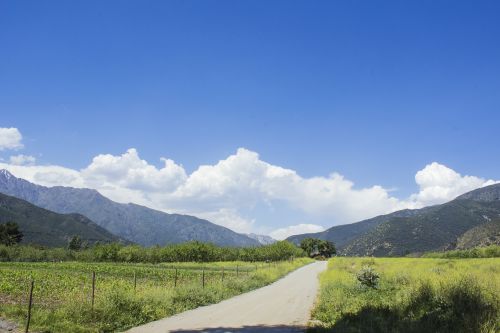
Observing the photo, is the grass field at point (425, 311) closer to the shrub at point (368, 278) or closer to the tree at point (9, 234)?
the shrub at point (368, 278)

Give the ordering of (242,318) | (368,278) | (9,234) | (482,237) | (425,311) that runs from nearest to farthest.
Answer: (425,311)
(242,318)
(368,278)
(9,234)
(482,237)

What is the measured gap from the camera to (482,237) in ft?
566

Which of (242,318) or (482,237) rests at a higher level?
(482,237)

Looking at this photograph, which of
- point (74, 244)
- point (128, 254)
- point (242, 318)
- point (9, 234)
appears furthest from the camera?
point (74, 244)

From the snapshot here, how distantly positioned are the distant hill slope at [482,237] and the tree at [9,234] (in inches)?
6253

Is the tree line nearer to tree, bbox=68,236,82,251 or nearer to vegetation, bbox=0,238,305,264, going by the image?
vegetation, bbox=0,238,305,264

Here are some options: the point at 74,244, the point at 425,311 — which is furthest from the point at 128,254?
the point at 425,311

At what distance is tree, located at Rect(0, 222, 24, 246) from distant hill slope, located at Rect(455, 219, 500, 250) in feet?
521

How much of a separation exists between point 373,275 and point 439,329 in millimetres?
14820

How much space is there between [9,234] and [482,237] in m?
172

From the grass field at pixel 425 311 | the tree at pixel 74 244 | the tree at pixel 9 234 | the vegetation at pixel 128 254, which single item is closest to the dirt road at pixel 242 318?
the grass field at pixel 425 311

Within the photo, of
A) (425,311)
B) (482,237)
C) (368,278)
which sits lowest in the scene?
(425,311)

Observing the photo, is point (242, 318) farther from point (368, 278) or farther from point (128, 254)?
point (128, 254)

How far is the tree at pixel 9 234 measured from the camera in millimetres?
136000
